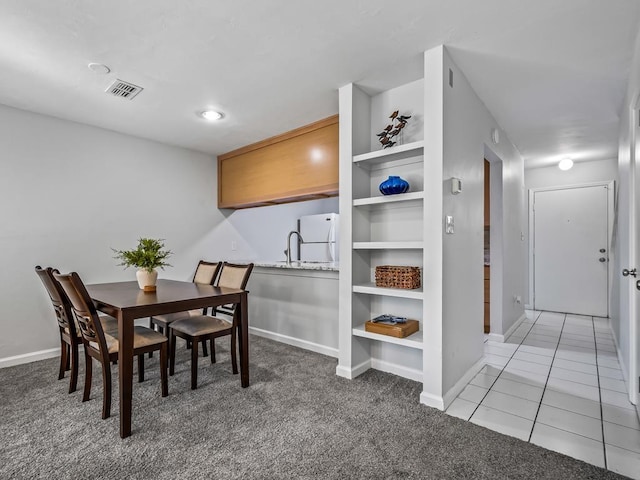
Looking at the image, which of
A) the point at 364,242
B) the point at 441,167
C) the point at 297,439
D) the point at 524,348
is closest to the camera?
the point at 297,439

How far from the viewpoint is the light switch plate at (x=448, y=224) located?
7.47 feet

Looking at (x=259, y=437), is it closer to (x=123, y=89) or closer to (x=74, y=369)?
A: (x=74, y=369)

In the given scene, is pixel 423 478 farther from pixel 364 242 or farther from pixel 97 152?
pixel 97 152

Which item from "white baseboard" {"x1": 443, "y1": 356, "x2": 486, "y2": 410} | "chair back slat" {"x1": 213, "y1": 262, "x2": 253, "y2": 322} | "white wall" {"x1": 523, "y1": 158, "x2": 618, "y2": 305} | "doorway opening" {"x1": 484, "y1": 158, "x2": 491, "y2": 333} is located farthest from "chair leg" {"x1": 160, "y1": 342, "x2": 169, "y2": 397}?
"white wall" {"x1": 523, "y1": 158, "x2": 618, "y2": 305}

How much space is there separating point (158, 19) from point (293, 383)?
2.58 metres

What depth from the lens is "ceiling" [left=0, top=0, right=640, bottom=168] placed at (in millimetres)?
1846

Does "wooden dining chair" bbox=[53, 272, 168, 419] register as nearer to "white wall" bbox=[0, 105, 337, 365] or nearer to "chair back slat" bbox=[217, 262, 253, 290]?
"chair back slat" bbox=[217, 262, 253, 290]

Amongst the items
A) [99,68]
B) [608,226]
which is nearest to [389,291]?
[99,68]

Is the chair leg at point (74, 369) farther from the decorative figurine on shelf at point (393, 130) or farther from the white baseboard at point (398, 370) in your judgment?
the decorative figurine on shelf at point (393, 130)

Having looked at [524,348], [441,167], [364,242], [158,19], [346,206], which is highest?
[158,19]

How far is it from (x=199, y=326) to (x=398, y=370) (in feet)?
5.42

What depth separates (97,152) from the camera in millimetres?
3598

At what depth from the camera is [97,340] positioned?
2.04 meters

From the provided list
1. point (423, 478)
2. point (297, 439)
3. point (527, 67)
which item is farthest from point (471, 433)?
point (527, 67)
